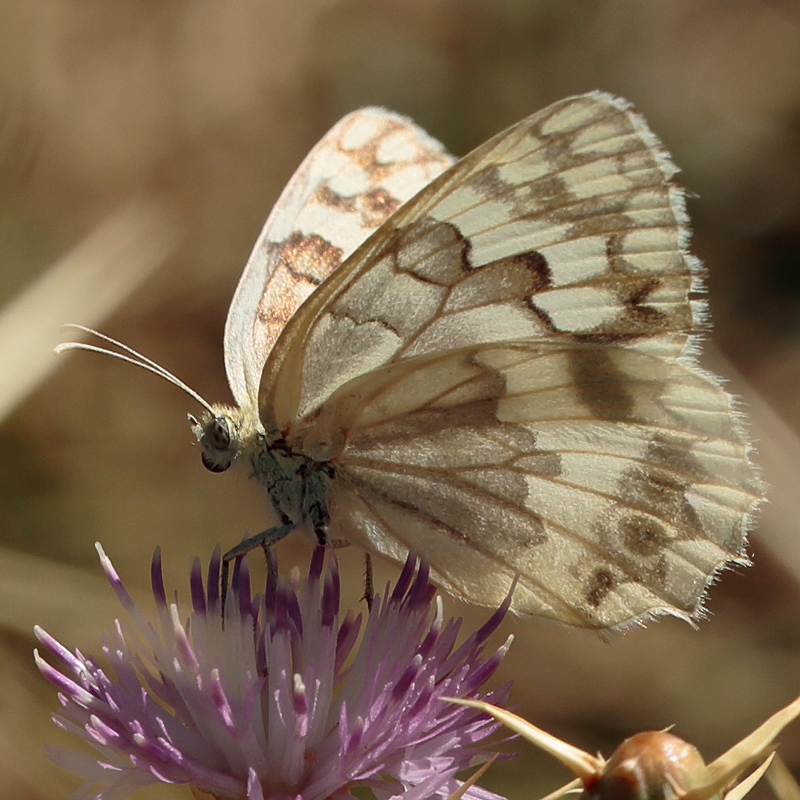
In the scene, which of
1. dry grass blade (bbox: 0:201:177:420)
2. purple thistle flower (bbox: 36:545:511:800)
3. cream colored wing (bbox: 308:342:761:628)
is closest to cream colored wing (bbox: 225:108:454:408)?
cream colored wing (bbox: 308:342:761:628)

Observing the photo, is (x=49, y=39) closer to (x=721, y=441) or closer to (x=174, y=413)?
(x=174, y=413)

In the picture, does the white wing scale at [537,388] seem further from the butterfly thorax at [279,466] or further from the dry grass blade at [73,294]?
the dry grass blade at [73,294]

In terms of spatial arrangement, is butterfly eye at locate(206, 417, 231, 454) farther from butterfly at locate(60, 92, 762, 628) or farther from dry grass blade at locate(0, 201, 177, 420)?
dry grass blade at locate(0, 201, 177, 420)

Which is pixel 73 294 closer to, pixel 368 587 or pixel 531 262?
pixel 368 587

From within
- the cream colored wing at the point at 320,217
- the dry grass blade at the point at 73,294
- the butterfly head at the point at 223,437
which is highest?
the dry grass blade at the point at 73,294

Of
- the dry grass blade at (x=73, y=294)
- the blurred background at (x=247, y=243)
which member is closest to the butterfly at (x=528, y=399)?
the dry grass blade at (x=73, y=294)

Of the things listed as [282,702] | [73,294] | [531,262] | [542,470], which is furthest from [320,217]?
[282,702]
